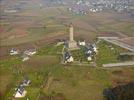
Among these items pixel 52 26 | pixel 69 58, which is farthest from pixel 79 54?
pixel 52 26

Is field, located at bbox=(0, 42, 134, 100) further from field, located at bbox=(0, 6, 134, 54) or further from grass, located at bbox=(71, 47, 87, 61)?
field, located at bbox=(0, 6, 134, 54)

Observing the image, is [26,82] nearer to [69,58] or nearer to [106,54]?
[69,58]

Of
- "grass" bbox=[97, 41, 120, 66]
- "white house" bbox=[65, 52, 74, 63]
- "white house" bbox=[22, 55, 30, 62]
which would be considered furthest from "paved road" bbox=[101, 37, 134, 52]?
"white house" bbox=[22, 55, 30, 62]

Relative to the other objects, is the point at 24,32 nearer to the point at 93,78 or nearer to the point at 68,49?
the point at 68,49

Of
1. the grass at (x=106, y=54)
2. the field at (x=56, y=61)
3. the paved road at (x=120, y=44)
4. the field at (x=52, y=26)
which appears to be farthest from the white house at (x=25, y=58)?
the paved road at (x=120, y=44)

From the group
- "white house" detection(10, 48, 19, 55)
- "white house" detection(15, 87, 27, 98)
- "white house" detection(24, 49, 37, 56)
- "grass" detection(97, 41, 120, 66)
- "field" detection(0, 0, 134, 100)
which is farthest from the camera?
"white house" detection(10, 48, 19, 55)

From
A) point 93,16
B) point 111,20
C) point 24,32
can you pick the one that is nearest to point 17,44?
point 24,32

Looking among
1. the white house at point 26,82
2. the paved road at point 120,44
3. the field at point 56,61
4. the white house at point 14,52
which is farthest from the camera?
the white house at point 14,52

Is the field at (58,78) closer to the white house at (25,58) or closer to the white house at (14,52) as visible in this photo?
the white house at (25,58)
